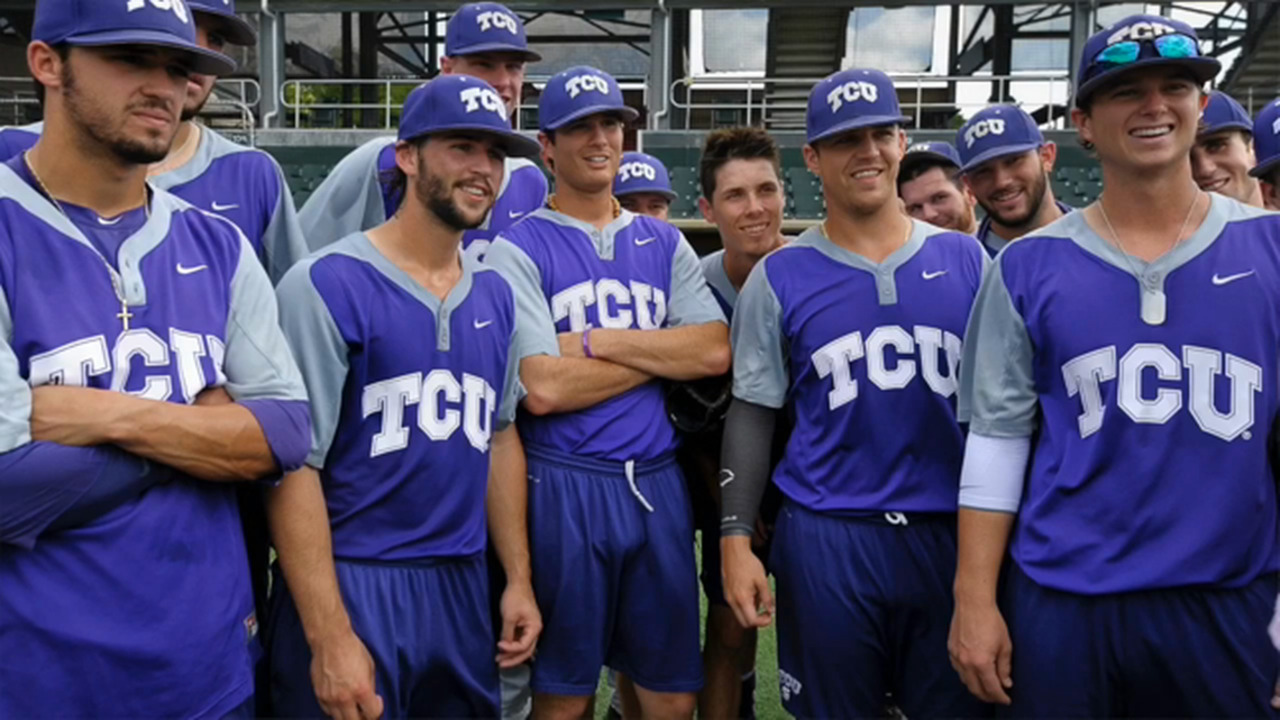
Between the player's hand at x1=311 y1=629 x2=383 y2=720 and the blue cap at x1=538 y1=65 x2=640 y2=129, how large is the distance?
1.83 m

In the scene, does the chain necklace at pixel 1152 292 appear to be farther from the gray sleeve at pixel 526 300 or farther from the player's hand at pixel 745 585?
the gray sleeve at pixel 526 300

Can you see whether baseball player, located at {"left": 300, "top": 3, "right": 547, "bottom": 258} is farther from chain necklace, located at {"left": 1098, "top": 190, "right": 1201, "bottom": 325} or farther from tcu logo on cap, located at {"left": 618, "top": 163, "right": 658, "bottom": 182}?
chain necklace, located at {"left": 1098, "top": 190, "right": 1201, "bottom": 325}

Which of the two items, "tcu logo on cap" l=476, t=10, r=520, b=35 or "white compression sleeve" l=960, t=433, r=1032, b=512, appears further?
"tcu logo on cap" l=476, t=10, r=520, b=35

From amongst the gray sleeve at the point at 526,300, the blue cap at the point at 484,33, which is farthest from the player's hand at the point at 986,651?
the blue cap at the point at 484,33

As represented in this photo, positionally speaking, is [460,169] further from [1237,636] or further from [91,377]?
[1237,636]

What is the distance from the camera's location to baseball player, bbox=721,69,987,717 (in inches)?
119

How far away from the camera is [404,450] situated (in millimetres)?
2814

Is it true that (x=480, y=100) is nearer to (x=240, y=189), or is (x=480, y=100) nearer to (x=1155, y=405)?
(x=240, y=189)

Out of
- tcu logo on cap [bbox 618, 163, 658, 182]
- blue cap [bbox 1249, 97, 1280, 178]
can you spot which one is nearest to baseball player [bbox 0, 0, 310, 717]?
blue cap [bbox 1249, 97, 1280, 178]

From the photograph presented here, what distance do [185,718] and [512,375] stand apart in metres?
1.31

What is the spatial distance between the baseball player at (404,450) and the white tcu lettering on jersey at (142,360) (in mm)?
414

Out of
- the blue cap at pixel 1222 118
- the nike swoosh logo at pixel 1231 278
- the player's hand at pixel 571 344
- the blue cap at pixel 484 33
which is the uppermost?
the blue cap at pixel 484 33

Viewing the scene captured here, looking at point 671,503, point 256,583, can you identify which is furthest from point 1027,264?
point 256,583

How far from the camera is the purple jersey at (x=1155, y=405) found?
241cm
